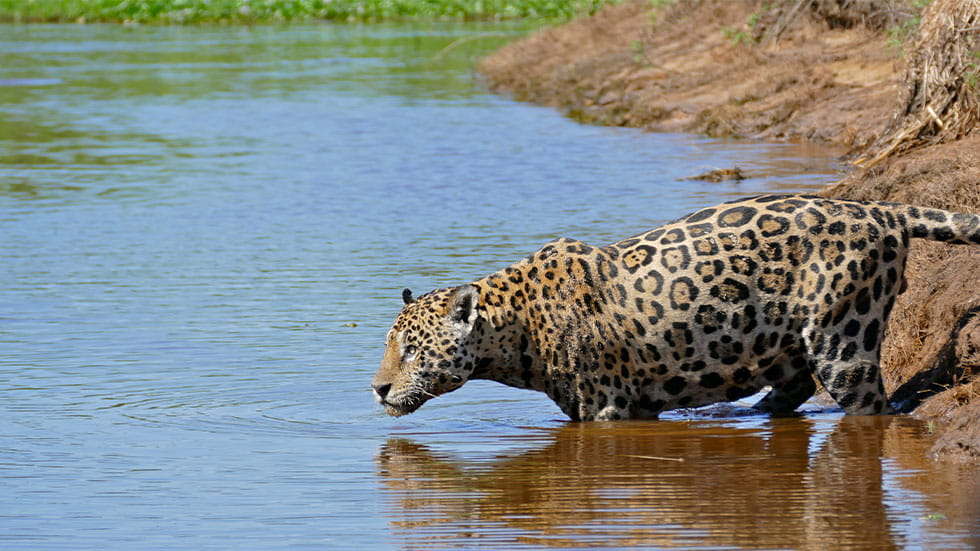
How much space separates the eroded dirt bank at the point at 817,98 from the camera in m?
9.07

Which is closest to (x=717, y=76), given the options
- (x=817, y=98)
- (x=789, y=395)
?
(x=817, y=98)

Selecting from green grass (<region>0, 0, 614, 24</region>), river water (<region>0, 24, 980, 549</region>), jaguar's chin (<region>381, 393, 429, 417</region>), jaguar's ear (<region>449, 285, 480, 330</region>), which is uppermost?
jaguar's ear (<region>449, 285, 480, 330</region>)

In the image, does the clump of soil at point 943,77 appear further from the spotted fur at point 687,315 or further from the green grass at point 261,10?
the green grass at point 261,10

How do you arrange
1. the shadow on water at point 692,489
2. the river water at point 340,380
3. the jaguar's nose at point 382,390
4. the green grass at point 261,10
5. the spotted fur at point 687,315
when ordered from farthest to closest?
the green grass at point 261,10 → the jaguar's nose at point 382,390 → the spotted fur at point 687,315 → the river water at point 340,380 → the shadow on water at point 692,489

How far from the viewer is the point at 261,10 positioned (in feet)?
195

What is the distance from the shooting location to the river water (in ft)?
23.1

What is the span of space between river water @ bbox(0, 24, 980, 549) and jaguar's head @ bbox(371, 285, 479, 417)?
0.26 metres

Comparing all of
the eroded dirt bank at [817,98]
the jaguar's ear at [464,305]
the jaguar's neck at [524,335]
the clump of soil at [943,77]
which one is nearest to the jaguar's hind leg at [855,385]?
the eroded dirt bank at [817,98]

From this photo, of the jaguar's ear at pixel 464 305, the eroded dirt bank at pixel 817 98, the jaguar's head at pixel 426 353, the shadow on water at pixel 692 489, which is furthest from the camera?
the eroded dirt bank at pixel 817 98

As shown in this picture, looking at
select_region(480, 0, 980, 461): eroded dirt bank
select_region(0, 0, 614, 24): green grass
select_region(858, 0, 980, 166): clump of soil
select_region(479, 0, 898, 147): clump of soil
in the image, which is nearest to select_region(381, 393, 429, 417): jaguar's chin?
select_region(480, 0, 980, 461): eroded dirt bank

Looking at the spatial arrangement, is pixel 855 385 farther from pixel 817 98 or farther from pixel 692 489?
pixel 817 98

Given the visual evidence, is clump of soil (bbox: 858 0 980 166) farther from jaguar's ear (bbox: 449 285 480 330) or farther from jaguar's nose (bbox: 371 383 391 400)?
jaguar's nose (bbox: 371 383 391 400)

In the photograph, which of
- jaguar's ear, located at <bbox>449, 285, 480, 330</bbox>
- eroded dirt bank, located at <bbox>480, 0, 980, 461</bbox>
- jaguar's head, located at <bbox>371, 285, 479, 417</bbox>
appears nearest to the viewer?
jaguar's ear, located at <bbox>449, 285, 480, 330</bbox>

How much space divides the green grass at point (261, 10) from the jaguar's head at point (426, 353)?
48223 millimetres
